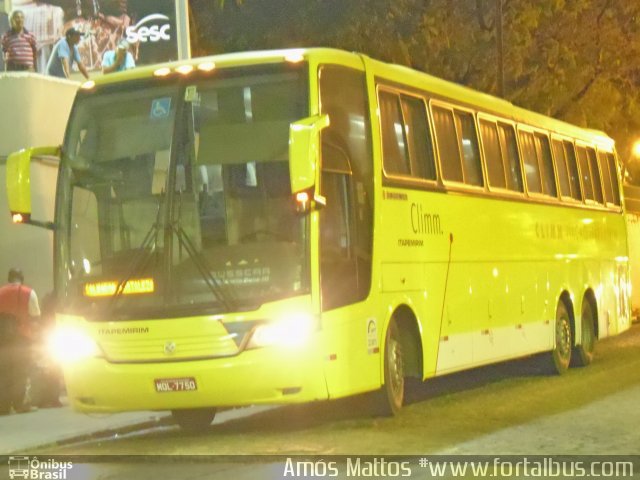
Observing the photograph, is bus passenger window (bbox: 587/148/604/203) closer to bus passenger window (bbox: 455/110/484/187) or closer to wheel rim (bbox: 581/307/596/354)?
wheel rim (bbox: 581/307/596/354)

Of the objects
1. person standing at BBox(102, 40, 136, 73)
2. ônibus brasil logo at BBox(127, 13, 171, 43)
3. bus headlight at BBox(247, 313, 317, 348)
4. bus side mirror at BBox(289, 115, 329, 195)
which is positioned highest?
ônibus brasil logo at BBox(127, 13, 171, 43)

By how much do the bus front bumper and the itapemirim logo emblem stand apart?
79cm

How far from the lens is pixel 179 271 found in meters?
11.4

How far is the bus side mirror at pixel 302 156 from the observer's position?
1052cm

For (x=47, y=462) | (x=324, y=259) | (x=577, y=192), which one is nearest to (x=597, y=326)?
(x=577, y=192)

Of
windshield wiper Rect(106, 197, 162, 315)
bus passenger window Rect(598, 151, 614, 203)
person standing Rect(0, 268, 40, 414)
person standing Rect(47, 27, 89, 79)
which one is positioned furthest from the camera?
person standing Rect(47, 27, 89, 79)

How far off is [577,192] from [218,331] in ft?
31.7

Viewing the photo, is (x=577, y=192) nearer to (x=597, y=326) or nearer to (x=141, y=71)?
(x=597, y=326)

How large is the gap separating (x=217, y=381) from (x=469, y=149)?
17.4 ft

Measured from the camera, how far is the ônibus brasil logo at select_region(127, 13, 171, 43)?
2241 cm

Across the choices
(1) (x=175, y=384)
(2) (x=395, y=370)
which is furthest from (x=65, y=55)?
(1) (x=175, y=384)

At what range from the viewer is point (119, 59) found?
22.0 meters

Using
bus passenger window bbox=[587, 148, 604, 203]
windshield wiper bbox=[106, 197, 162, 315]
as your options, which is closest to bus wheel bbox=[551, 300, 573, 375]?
bus passenger window bbox=[587, 148, 604, 203]

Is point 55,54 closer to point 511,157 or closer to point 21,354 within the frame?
point 21,354
